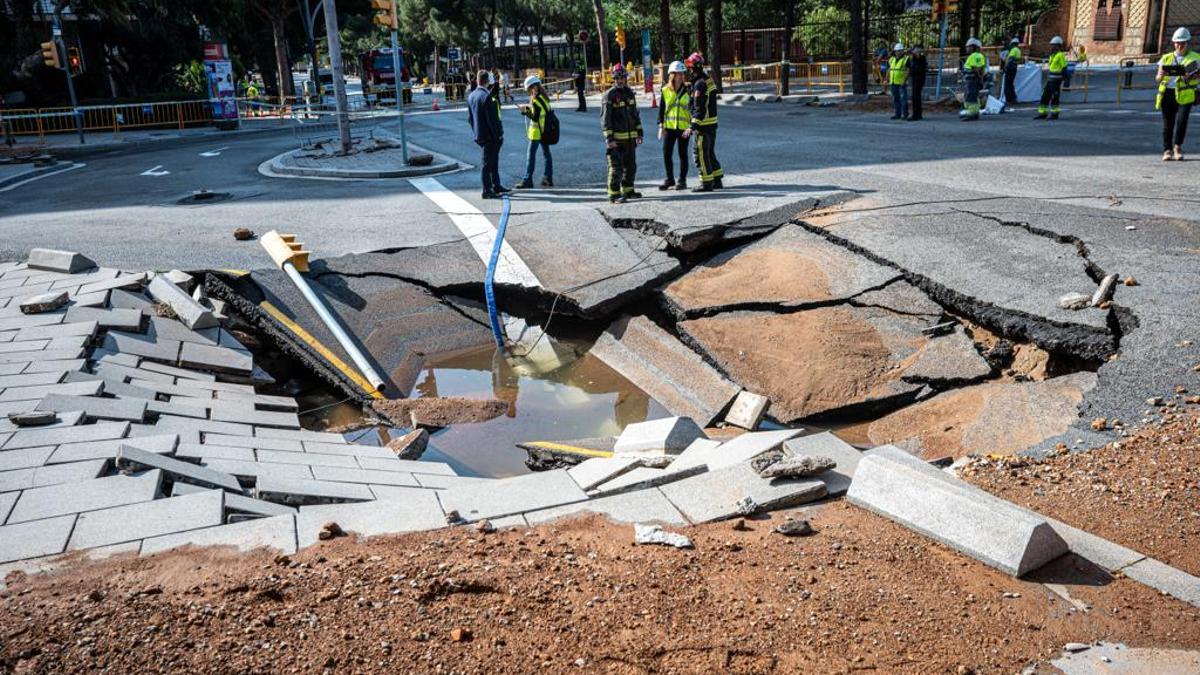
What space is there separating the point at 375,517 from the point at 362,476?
1093 millimetres

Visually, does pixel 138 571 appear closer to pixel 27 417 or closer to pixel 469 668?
pixel 469 668

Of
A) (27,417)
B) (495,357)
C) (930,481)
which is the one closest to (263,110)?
(495,357)

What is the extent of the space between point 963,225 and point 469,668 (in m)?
8.10

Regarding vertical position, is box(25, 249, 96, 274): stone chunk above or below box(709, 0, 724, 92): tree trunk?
below

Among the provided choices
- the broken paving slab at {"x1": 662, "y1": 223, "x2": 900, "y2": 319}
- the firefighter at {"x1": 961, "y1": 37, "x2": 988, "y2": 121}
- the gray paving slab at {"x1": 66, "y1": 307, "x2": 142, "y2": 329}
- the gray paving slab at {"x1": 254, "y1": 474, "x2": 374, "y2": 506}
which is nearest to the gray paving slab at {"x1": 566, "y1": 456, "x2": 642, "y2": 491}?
the gray paving slab at {"x1": 254, "y1": 474, "x2": 374, "y2": 506}

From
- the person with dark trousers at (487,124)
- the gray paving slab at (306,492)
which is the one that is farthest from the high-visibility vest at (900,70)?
the gray paving slab at (306,492)

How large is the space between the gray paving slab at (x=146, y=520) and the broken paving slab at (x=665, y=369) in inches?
164

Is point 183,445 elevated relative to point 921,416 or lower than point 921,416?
elevated

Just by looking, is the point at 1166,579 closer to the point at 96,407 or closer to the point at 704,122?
the point at 96,407

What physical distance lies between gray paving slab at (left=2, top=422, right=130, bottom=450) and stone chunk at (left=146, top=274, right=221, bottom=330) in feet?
9.51

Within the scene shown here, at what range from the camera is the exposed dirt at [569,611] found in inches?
134

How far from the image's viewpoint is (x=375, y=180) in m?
17.1

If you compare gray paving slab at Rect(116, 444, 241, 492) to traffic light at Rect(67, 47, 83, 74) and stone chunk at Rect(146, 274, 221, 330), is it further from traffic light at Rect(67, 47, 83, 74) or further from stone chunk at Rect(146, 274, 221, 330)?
traffic light at Rect(67, 47, 83, 74)

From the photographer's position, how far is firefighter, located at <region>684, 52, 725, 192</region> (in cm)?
1261
